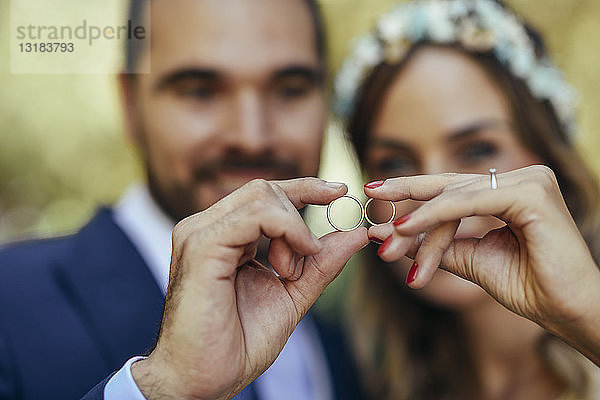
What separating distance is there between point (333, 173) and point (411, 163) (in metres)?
4.05

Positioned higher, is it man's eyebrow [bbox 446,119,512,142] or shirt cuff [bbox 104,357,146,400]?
man's eyebrow [bbox 446,119,512,142]

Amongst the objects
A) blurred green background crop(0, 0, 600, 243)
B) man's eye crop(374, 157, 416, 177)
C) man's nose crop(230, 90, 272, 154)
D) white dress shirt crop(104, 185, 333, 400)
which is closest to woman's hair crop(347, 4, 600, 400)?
man's eye crop(374, 157, 416, 177)

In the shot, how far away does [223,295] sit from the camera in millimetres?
1580

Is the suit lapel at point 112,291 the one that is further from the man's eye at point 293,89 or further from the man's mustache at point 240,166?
the man's eye at point 293,89

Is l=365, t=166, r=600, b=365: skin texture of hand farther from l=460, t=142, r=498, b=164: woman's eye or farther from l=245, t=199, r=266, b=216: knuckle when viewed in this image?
l=460, t=142, r=498, b=164: woman's eye

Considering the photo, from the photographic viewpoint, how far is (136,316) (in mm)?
2465

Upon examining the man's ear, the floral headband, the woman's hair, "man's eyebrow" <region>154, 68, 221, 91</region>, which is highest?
the floral headband

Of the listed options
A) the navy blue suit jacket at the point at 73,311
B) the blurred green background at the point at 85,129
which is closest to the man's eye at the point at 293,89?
the navy blue suit jacket at the point at 73,311

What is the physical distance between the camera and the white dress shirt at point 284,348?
2.74 m

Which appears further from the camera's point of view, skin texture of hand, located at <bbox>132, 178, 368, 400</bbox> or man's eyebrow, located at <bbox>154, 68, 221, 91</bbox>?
man's eyebrow, located at <bbox>154, 68, 221, 91</bbox>

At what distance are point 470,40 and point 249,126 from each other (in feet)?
4.42

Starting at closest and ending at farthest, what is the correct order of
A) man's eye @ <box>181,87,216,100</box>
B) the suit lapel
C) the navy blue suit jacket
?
the navy blue suit jacket, the suit lapel, man's eye @ <box>181,87,216,100</box>

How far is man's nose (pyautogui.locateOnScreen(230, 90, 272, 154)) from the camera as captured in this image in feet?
9.46

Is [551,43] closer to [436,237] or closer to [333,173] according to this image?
[333,173]
